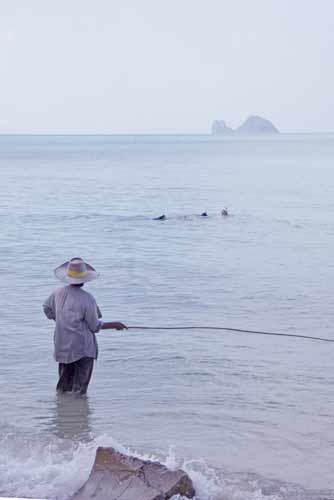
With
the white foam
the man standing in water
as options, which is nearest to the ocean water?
the white foam

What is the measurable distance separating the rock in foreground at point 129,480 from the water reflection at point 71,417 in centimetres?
136

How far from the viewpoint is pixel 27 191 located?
4019cm

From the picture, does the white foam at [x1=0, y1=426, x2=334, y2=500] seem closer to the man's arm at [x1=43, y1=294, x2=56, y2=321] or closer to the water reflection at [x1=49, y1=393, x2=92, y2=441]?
the water reflection at [x1=49, y1=393, x2=92, y2=441]

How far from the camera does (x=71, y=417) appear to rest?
7.35m

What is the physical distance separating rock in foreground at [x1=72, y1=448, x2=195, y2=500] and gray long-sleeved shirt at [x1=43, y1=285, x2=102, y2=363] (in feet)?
5.49

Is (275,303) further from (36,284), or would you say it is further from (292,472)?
(292,472)

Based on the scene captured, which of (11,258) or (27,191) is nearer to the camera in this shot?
(11,258)

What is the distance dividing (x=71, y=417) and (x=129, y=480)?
81.2 inches

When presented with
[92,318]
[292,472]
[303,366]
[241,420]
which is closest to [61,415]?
[92,318]

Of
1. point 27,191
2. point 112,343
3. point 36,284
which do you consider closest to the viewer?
point 112,343

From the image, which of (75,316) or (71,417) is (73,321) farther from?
(71,417)

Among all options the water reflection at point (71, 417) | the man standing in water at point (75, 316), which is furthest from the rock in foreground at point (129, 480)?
the man standing in water at point (75, 316)

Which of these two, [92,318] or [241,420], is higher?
[92,318]

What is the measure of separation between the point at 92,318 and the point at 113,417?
0.91 m
